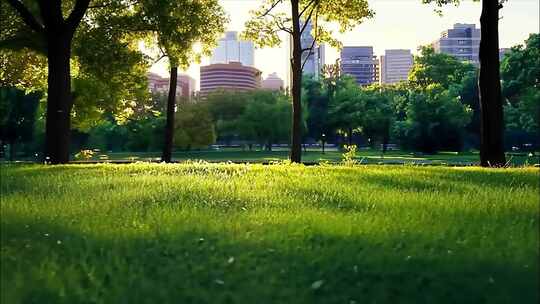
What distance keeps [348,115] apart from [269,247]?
76.7 meters

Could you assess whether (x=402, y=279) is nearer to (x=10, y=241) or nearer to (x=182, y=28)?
(x=10, y=241)

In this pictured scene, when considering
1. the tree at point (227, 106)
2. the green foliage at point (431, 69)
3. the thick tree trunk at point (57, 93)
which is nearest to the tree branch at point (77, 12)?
the thick tree trunk at point (57, 93)

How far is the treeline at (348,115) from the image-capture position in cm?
6341

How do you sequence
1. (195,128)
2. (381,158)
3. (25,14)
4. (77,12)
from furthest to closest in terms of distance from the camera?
(195,128) → (381,158) → (25,14) → (77,12)

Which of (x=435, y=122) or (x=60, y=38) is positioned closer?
(x=60, y=38)

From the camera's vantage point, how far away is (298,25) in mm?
24562

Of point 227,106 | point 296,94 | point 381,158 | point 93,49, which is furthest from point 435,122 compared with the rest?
point 93,49

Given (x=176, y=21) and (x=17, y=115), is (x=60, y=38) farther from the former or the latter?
(x=17, y=115)

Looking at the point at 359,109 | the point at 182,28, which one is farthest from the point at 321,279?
the point at 359,109

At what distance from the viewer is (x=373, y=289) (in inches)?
190

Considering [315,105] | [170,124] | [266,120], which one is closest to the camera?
[170,124]

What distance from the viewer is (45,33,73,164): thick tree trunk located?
1805 cm

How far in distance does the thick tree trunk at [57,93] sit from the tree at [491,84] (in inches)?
534

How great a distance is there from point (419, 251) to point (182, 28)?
688 inches
